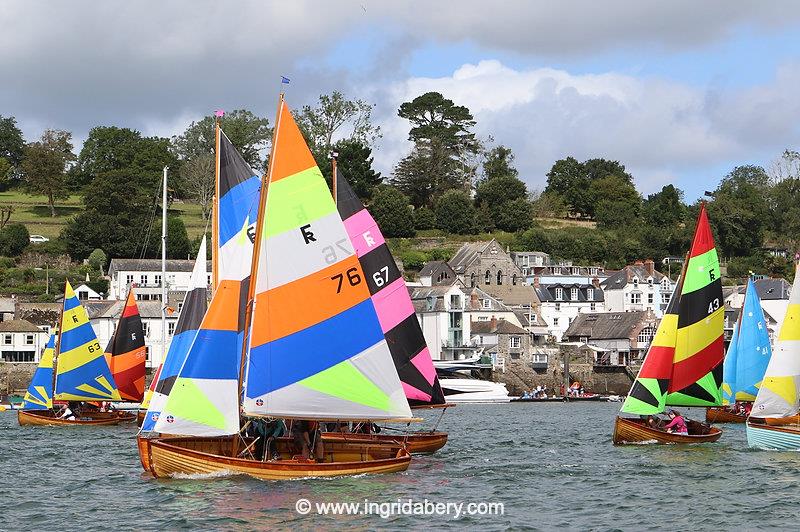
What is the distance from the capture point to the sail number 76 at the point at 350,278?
30.8 m

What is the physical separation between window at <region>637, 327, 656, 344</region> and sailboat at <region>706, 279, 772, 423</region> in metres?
52.6

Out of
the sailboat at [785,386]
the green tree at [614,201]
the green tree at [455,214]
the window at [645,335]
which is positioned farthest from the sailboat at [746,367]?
the green tree at [614,201]

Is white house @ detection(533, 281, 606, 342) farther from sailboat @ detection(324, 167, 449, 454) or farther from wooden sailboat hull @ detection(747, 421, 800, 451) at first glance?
wooden sailboat hull @ detection(747, 421, 800, 451)

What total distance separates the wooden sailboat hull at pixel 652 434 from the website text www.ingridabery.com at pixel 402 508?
47.6 ft

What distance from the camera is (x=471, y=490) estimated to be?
32.8 metres

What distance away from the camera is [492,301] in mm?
119562

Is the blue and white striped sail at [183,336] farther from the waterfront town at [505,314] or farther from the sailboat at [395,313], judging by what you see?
the waterfront town at [505,314]

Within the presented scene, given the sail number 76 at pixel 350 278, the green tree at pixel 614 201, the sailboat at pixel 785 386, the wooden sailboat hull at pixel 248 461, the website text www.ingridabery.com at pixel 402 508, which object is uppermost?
the green tree at pixel 614 201

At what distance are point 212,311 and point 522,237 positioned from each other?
4737 inches

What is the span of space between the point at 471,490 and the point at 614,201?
135215 mm

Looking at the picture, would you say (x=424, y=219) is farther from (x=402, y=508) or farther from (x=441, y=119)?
(x=402, y=508)

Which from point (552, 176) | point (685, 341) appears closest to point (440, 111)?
point (552, 176)

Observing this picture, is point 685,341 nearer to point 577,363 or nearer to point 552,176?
point 577,363

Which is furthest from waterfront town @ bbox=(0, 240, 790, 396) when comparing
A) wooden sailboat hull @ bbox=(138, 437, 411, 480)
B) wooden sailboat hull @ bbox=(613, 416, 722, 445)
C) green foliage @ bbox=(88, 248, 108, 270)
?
wooden sailboat hull @ bbox=(138, 437, 411, 480)
